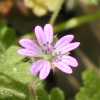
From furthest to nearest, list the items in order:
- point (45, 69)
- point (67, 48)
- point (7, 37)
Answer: point (7, 37) < point (67, 48) < point (45, 69)

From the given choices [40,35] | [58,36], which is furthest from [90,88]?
[58,36]

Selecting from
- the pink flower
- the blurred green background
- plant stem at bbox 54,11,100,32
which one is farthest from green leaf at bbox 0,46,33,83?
plant stem at bbox 54,11,100,32

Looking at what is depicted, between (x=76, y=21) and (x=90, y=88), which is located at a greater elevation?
(x=76, y=21)

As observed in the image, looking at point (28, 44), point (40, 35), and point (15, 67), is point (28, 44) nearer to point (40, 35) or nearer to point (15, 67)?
point (40, 35)

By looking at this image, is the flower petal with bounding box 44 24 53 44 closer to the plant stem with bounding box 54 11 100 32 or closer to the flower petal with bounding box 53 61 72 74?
the flower petal with bounding box 53 61 72 74

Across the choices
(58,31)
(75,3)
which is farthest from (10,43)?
(75,3)

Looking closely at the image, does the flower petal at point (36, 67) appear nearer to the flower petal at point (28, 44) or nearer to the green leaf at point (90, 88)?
the flower petal at point (28, 44)

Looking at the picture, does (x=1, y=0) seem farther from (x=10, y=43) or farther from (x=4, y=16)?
(x=10, y=43)
